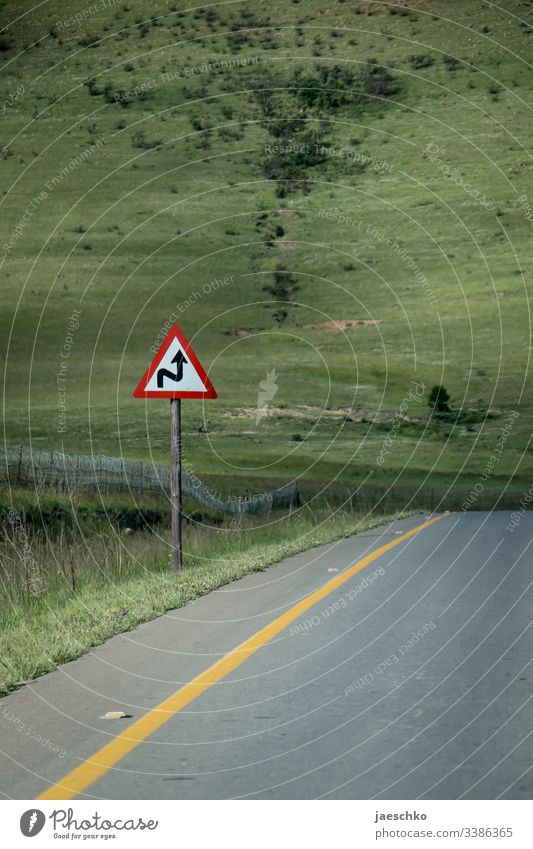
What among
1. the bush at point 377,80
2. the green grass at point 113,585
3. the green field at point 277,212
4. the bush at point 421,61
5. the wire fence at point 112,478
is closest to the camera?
the green grass at point 113,585

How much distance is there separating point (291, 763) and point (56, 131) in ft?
305

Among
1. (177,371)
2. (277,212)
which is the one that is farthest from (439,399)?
(177,371)

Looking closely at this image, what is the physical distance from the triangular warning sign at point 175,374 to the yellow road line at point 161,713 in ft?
9.93

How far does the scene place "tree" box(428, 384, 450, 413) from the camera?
83.6m

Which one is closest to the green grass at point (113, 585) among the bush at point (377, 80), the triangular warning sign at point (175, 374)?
the triangular warning sign at point (175, 374)

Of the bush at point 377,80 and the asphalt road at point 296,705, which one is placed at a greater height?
the bush at point 377,80

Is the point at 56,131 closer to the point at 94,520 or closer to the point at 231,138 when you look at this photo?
the point at 231,138

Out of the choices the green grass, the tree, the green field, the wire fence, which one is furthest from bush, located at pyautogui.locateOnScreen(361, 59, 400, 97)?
the green grass

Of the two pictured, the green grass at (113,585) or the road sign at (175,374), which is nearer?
the green grass at (113,585)

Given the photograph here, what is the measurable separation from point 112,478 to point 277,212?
68765 millimetres

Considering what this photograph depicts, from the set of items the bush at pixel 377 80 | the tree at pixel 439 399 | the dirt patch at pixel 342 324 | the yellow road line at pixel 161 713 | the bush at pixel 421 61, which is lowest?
the yellow road line at pixel 161 713

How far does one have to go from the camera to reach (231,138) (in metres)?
89.6

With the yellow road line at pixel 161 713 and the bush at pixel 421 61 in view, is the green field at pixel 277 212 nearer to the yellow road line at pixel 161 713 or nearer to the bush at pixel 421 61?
the bush at pixel 421 61

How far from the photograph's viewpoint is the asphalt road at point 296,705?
22.2ft
